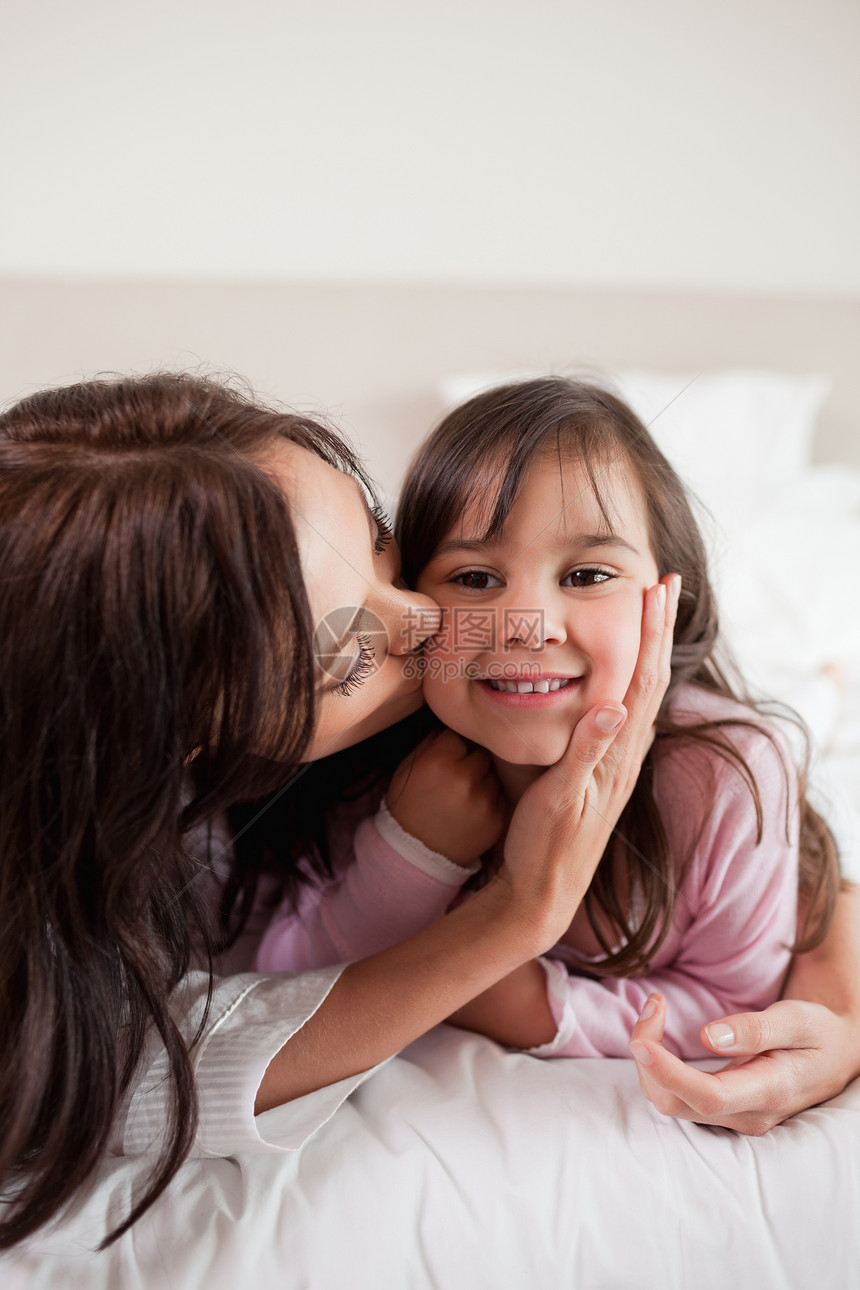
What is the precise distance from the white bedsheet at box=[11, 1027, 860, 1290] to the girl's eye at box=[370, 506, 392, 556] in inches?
Answer: 18.5

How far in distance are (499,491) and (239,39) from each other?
1.35 metres

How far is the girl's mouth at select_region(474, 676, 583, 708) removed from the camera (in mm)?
749

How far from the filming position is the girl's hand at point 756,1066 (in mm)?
684

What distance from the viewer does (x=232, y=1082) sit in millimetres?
715

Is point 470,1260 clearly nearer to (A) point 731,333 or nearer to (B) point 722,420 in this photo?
(B) point 722,420

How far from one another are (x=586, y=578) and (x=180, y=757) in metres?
0.37

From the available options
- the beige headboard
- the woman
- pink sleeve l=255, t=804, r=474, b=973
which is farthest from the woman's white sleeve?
the beige headboard

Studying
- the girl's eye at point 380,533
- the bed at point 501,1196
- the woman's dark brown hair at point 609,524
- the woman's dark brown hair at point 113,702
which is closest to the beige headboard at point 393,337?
the bed at point 501,1196

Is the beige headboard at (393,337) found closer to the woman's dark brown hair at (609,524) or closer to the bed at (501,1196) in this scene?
the bed at (501,1196)

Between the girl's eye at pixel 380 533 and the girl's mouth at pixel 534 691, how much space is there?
0.15 metres

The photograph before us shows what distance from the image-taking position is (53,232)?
173 centimetres

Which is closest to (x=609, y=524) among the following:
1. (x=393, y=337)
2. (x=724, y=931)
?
(x=724, y=931)

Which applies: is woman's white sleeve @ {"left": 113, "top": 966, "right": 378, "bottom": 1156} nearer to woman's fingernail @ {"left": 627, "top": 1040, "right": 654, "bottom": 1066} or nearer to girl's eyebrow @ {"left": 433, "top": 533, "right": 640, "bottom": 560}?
woman's fingernail @ {"left": 627, "top": 1040, "right": 654, "bottom": 1066}

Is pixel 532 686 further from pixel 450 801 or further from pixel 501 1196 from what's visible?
pixel 501 1196
